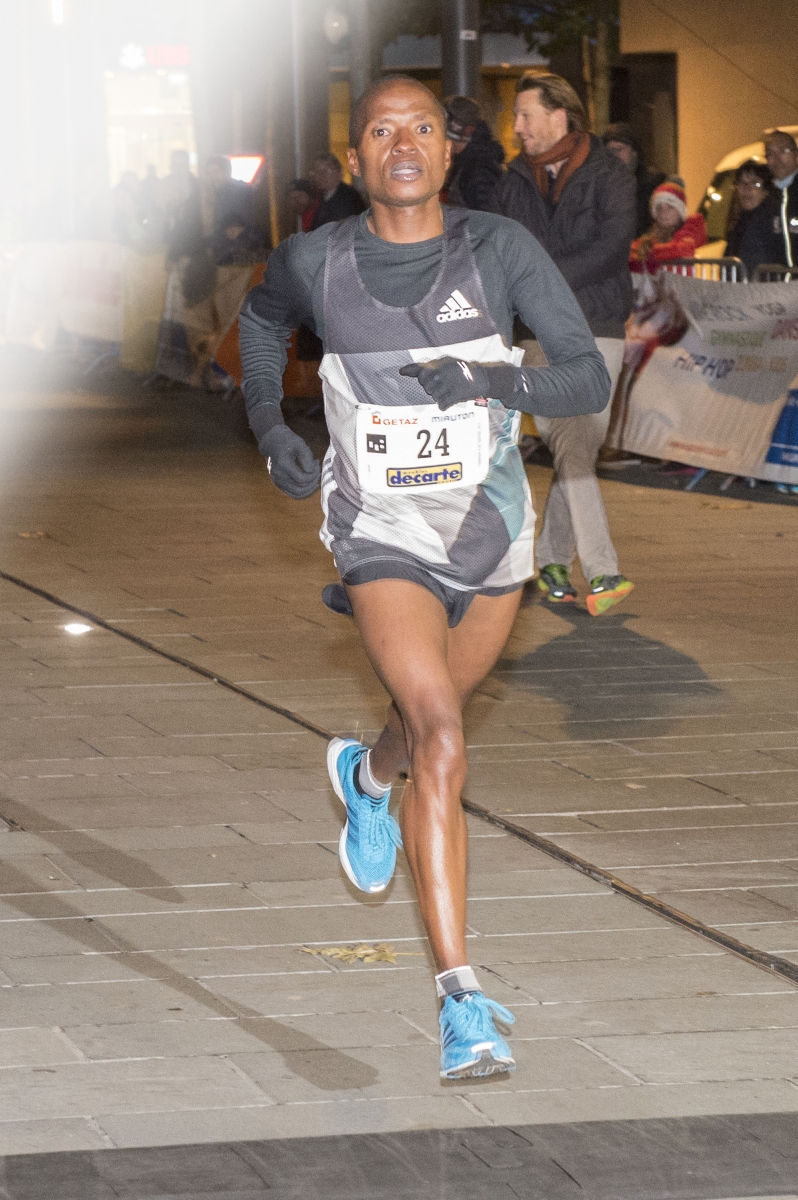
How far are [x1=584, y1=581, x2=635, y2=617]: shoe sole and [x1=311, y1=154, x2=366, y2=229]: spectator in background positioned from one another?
1005 centimetres

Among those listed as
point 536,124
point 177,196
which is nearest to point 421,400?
point 536,124

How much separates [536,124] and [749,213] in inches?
212

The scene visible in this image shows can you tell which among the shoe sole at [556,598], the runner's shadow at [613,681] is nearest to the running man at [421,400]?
the runner's shadow at [613,681]

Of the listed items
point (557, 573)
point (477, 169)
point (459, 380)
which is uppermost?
point (459, 380)

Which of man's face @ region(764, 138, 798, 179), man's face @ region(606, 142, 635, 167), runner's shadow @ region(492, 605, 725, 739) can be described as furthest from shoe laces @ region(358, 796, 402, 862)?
man's face @ region(606, 142, 635, 167)

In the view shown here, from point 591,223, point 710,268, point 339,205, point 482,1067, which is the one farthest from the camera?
point 339,205

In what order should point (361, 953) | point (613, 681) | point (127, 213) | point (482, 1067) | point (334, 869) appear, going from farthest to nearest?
1. point (127, 213)
2. point (613, 681)
3. point (334, 869)
4. point (361, 953)
5. point (482, 1067)

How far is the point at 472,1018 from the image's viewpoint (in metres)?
3.90

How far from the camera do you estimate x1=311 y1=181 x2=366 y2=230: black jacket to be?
59.8 feet

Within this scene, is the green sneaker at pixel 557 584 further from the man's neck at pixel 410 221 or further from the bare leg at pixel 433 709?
the man's neck at pixel 410 221

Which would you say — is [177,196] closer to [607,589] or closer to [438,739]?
[607,589]

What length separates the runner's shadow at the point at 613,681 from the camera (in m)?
7.14

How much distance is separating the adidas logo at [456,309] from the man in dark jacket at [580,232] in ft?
14.4

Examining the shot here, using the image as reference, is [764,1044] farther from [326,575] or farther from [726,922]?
[326,575]
